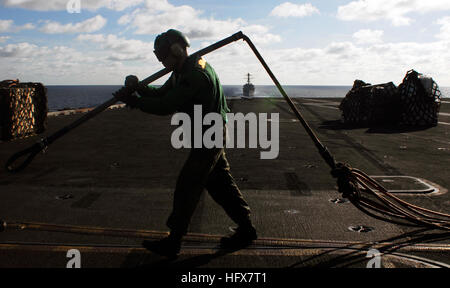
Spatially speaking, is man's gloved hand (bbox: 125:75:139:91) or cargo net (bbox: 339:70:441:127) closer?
man's gloved hand (bbox: 125:75:139:91)

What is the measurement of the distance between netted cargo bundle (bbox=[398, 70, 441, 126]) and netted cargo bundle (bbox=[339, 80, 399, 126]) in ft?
1.38

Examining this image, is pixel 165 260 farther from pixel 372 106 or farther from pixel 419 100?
pixel 419 100

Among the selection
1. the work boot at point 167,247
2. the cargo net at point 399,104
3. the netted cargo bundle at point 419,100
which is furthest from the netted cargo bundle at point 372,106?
the work boot at point 167,247

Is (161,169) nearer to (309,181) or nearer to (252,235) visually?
(309,181)

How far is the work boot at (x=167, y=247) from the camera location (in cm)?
341

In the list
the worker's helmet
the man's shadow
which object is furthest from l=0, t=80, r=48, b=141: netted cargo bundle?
the man's shadow

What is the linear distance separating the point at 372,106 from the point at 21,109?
1401cm

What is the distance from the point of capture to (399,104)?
17.0m

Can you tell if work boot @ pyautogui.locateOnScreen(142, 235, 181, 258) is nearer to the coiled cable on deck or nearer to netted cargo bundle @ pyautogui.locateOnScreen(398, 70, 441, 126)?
the coiled cable on deck

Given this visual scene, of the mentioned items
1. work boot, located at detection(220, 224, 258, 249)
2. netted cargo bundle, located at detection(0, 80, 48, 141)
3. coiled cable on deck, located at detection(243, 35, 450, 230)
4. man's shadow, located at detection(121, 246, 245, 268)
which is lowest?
man's shadow, located at detection(121, 246, 245, 268)

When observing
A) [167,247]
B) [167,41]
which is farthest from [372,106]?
[167,247]

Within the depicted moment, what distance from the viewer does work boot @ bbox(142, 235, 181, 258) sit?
11.2ft

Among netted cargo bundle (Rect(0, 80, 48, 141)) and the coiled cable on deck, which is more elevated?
netted cargo bundle (Rect(0, 80, 48, 141))

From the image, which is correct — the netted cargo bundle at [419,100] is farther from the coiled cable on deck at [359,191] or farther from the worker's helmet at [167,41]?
the worker's helmet at [167,41]
